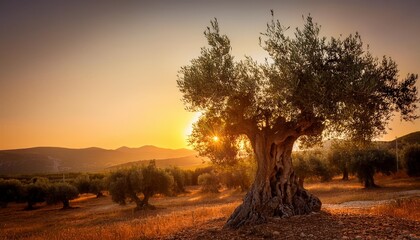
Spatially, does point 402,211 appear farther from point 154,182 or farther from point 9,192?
point 9,192

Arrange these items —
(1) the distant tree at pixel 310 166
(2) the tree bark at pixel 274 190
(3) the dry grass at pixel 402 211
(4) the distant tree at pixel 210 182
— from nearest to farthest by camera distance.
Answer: (3) the dry grass at pixel 402 211, (2) the tree bark at pixel 274 190, (1) the distant tree at pixel 310 166, (4) the distant tree at pixel 210 182


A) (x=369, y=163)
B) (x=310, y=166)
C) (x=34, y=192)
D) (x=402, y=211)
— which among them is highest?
(x=369, y=163)

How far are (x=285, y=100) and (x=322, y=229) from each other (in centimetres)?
664

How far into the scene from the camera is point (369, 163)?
56.1 meters

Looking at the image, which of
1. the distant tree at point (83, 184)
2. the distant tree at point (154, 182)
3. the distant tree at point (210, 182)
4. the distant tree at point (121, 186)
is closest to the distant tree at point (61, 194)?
the distant tree at point (83, 184)

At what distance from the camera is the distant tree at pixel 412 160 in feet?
203

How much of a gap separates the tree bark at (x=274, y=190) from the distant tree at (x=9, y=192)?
7933 cm

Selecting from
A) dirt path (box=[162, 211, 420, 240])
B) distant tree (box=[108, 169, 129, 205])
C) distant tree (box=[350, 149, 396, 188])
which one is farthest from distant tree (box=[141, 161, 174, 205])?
dirt path (box=[162, 211, 420, 240])

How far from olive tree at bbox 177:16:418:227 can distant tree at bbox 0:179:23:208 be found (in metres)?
77.3

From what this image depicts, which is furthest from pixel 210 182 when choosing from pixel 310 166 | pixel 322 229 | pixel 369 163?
pixel 322 229

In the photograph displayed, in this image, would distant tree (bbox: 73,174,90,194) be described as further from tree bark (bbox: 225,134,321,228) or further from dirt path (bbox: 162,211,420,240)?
tree bark (bbox: 225,134,321,228)

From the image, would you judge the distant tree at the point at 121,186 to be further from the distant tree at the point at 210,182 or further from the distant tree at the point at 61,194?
the distant tree at the point at 210,182

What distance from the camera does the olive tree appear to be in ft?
55.2

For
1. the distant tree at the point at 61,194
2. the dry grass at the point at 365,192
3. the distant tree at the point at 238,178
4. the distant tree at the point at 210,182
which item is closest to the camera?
the dry grass at the point at 365,192
